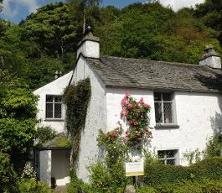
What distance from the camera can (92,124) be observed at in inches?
811

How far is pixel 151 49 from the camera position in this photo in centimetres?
4484

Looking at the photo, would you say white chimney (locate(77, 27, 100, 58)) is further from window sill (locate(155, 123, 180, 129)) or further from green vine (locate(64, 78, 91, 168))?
window sill (locate(155, 123, 180, 129))

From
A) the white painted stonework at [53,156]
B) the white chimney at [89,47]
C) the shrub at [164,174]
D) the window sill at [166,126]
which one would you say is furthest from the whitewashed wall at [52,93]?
the shrub at [164,174]

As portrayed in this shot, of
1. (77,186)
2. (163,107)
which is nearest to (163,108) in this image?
(163,107)

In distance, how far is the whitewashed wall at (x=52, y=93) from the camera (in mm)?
25891

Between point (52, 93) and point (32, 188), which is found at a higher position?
point (52, 93)

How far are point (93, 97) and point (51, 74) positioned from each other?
2425 centimetres

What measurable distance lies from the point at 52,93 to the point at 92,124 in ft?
23.0

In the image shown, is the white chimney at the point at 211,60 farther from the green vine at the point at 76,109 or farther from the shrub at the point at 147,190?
the shrub at the point at 147,190

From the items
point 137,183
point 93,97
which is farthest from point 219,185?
point 93,97

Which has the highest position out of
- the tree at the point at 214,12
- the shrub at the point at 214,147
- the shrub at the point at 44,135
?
the tree at the point at 214,12

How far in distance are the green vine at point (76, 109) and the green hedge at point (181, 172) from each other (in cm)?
530

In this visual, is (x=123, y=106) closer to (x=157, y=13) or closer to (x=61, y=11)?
(x=61, y=11)

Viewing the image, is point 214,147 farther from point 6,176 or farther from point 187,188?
point 6,176
